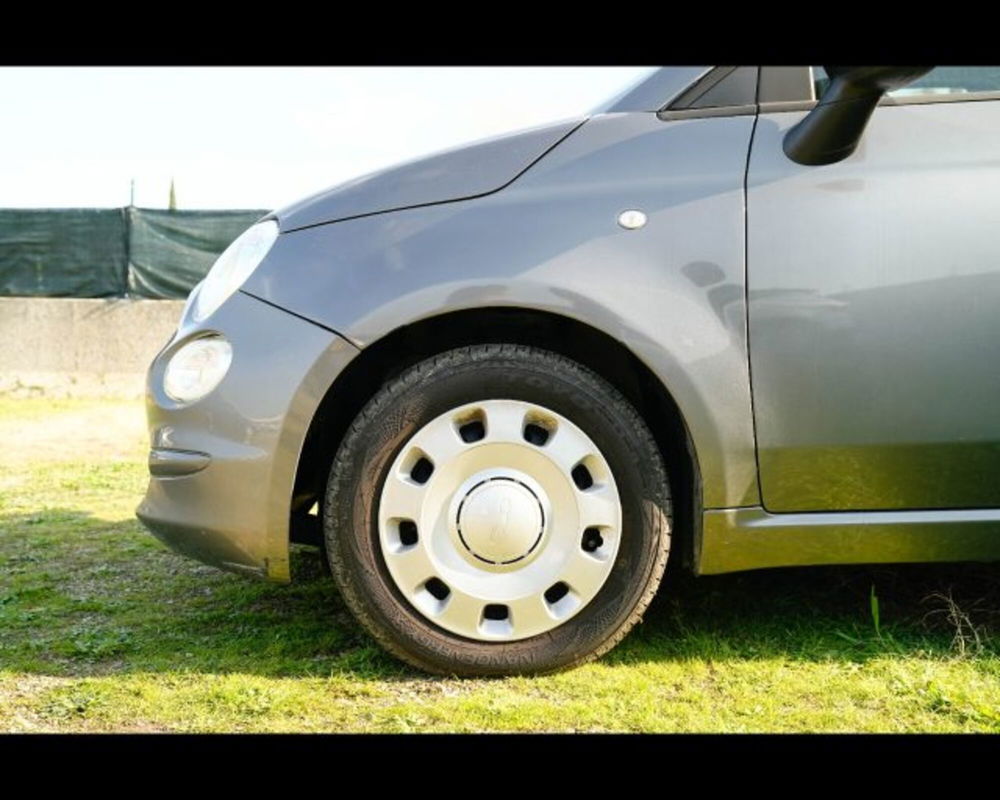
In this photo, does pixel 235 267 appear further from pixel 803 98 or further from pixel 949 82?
pixel 949 82

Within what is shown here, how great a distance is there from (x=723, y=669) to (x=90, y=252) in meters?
10.1

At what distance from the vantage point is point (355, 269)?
235cm

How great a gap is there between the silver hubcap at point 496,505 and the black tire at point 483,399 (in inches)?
1.1

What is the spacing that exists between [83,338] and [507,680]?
9589 millimetres

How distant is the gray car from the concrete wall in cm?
870

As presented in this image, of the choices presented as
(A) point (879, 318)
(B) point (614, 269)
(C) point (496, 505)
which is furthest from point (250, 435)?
(A) point (879, 318)

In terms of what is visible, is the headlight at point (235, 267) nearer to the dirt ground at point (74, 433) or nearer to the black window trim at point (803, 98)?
the black window trim at point (803, 98)

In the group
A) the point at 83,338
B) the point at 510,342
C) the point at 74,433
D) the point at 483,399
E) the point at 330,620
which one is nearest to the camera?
the point at 483,399

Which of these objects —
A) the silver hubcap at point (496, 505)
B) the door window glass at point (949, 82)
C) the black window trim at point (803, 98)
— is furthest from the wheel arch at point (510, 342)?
the door window glass at point (949, 82)

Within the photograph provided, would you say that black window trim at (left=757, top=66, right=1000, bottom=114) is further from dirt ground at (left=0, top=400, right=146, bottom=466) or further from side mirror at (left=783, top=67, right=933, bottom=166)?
dirt ground at (left=0, top=400, right=146, bottom=466)

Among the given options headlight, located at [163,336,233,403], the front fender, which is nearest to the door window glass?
the front fender

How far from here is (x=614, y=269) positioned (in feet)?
7.54
